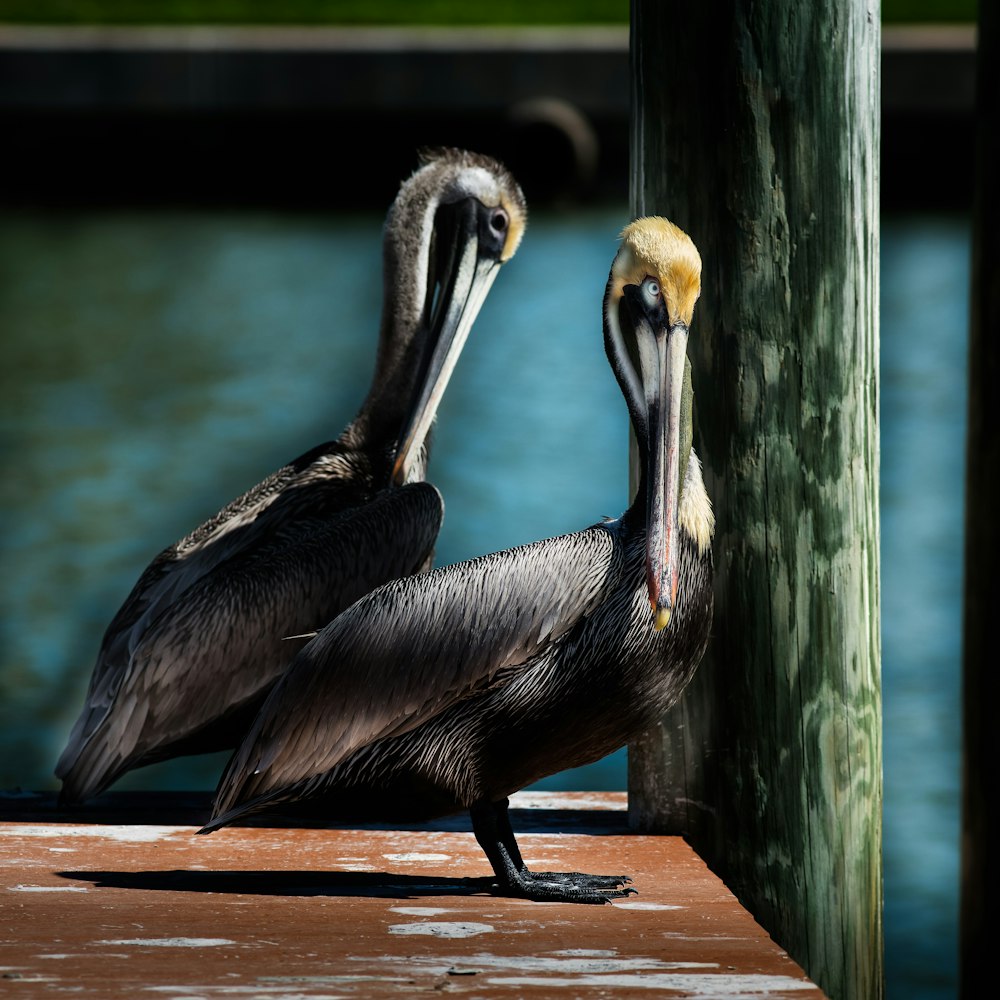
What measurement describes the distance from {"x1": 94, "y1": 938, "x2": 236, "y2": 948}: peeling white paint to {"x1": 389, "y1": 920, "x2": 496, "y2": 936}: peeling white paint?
26 centimetres

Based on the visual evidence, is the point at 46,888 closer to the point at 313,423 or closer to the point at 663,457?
the point at 663,457

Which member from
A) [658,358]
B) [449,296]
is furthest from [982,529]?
[449,296]

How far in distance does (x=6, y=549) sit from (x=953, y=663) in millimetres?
5050

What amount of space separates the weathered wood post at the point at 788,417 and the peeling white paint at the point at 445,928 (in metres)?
0.63

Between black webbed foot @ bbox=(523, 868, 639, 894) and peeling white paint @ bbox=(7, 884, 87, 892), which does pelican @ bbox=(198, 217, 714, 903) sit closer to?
black webbed foot @ bbox=(523, 868, 639, 894)

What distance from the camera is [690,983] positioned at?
242cm

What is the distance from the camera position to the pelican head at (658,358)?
2.78 metres

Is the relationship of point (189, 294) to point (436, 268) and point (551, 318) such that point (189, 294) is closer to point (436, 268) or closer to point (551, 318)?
point (551, 318)

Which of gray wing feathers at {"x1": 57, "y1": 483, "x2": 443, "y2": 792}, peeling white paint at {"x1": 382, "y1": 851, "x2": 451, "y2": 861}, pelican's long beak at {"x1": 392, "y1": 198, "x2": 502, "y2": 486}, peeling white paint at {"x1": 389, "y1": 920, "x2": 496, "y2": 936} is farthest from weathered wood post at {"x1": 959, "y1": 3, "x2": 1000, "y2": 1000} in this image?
pelican's long beak at {"x1": 392, "y1": 198, "x2": 502, "y2": 486}

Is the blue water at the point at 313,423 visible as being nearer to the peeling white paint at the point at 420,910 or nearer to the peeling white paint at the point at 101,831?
the peeling white paint at the point at 101,831

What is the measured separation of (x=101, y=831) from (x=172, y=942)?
843mm

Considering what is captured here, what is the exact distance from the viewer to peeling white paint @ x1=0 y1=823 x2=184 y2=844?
3312mm

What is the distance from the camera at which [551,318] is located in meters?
15.0

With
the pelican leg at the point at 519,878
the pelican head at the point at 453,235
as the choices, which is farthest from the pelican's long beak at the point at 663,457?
the pelican head at the point at 453,235
